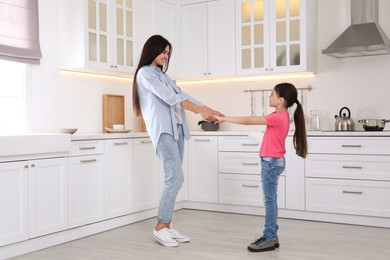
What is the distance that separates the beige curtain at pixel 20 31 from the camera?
158 inches

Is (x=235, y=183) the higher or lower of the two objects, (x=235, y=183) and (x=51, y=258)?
the higher

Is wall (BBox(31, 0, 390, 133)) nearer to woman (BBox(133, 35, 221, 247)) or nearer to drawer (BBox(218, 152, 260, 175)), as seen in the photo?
drawer (BBox(218, 152, 260, 175))

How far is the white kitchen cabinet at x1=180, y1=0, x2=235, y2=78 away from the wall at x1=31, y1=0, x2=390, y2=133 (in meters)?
0.48

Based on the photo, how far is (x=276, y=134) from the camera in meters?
3.60

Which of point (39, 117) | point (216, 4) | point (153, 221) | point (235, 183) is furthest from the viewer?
point (216, 4)

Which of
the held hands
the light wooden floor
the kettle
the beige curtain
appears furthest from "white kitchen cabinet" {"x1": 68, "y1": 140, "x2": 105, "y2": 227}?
the kettle

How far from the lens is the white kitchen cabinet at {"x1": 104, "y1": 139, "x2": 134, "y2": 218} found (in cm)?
446

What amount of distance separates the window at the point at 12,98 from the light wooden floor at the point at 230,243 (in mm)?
1103

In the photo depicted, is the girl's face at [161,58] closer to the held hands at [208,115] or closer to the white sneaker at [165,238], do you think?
the held hands at [208,115]

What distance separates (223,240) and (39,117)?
74.0 inches

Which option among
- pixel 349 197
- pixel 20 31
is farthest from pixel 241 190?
pixel 20 31

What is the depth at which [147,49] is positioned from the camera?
396cm

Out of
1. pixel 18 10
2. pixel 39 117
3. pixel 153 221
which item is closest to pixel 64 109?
pixel 39 117

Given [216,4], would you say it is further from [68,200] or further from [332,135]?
[68,200]
